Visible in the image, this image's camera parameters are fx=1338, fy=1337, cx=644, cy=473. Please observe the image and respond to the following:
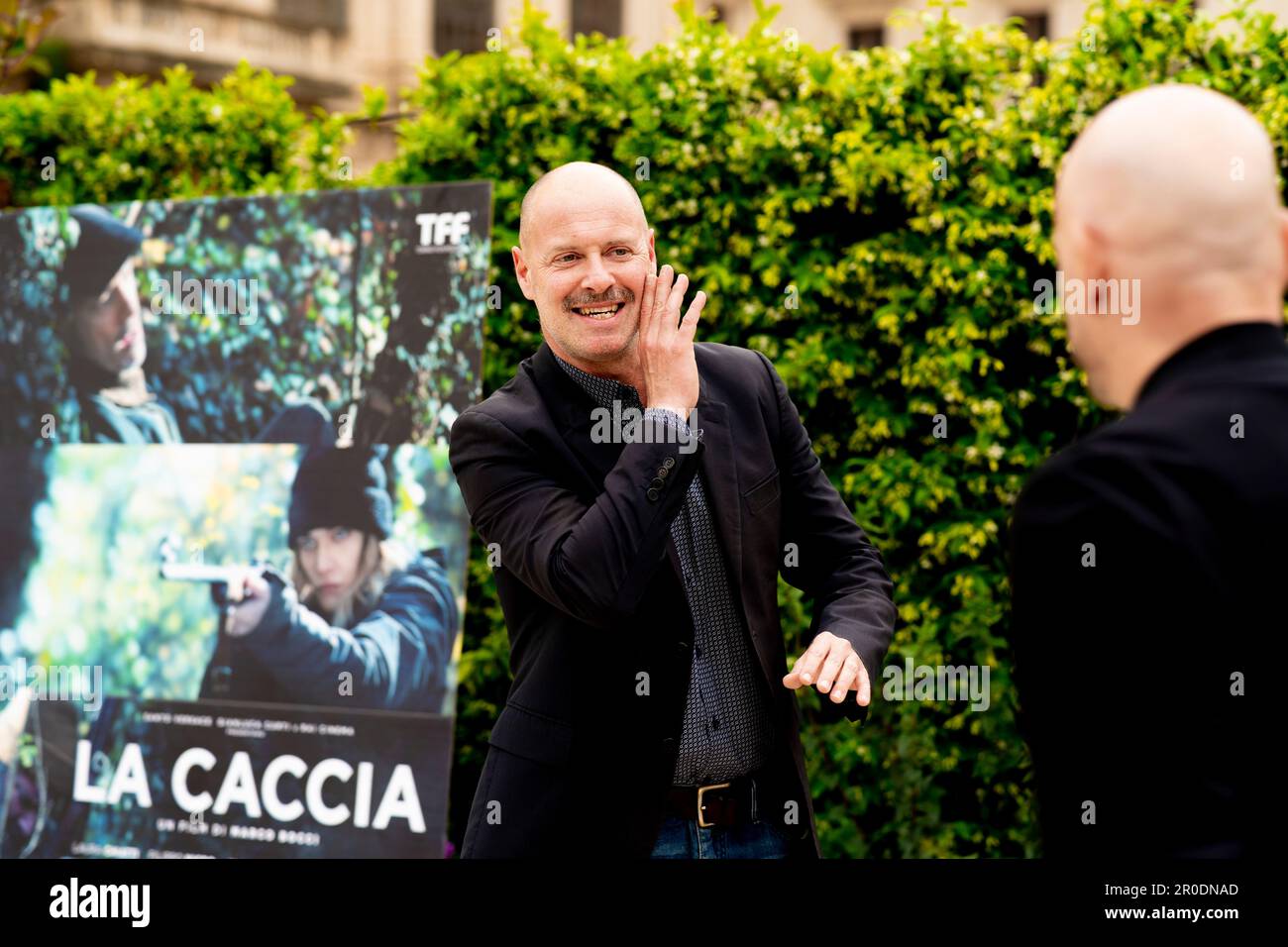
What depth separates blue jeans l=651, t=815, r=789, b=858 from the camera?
8.34ft

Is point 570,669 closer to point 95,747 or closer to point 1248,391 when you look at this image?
point 1248,391

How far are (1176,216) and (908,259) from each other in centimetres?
340

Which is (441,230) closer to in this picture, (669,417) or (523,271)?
(523,271)

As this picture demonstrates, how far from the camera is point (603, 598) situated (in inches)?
91.7

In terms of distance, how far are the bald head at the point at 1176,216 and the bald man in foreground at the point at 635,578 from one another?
1168mm

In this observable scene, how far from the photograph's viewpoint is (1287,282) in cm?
143

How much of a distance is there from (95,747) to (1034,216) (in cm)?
387

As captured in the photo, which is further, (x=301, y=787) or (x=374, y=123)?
(x=374, y=123)

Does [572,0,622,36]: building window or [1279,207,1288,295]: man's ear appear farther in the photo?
[572,0,622,36]: building window

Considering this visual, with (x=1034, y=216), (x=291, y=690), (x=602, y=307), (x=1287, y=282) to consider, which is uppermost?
(x=1034, y=216)

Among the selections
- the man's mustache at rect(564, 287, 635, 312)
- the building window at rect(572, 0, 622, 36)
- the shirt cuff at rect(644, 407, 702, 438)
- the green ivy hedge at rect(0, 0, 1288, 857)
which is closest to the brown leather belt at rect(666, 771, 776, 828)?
the shirt cuff at rect(644, 407, 702, 438)

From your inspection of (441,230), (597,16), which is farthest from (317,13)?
(441,230)

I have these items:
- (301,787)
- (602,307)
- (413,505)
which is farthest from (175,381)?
(602,307)

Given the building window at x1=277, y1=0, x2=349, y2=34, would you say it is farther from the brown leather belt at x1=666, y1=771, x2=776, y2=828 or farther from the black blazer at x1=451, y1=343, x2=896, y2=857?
the brown leather belt at x1=666, y1=771, x2=776, y2=828
